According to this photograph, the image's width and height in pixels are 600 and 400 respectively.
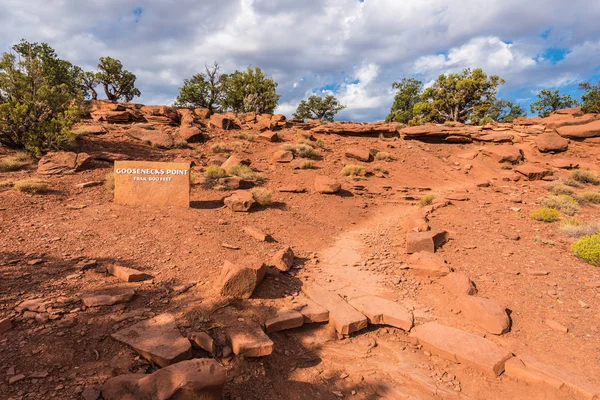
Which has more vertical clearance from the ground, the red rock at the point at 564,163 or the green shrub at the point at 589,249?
the red rock at the point at 564,163

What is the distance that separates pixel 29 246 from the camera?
5324 mm

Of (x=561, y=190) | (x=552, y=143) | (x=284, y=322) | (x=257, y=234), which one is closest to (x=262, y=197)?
(x=257, y=234)

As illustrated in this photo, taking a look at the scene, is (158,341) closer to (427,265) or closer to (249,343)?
(249,343)

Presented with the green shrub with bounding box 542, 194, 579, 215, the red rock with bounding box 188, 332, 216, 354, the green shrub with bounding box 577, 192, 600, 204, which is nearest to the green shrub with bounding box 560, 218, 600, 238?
the green shrub with bounding box 542, 194, 579, 215

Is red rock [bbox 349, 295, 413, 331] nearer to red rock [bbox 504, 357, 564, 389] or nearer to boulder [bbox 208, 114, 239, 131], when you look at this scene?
red rock [bbox 504, 357, 564, 389]

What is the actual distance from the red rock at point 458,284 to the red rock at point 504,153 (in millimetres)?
16265

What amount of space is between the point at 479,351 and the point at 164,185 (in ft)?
26.1

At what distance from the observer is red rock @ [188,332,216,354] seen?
3.33m

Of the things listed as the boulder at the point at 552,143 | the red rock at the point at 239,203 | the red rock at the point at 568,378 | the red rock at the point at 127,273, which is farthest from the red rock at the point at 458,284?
the boulder at the point at 552,143

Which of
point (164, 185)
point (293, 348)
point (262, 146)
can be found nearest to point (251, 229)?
point (164, 185)

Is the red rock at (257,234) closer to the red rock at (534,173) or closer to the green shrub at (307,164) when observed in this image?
the green shrub at (307,164)

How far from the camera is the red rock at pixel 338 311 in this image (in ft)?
13.6

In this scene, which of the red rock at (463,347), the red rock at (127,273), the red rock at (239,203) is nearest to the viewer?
the red rock at (463,347)

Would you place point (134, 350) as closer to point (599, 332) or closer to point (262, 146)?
point (599, 332)
